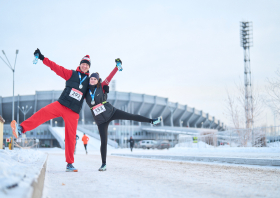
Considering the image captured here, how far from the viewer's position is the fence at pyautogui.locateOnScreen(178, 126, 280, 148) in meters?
13.6

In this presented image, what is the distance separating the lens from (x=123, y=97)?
68500 mm

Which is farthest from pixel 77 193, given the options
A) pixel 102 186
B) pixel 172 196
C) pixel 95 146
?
pixel 95 146

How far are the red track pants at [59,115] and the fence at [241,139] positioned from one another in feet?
36.3

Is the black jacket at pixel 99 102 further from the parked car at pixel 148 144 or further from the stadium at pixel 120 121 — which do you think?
the stadium at pixel 120 121

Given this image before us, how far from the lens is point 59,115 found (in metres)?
4.89

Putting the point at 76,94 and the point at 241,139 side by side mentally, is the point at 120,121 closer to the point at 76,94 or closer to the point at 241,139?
the point at 241,139

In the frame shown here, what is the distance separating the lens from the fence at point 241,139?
44.7 feet

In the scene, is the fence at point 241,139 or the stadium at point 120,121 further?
the stadium at point 120,121

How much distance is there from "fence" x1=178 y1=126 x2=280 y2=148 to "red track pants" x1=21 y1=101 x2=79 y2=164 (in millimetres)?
11053

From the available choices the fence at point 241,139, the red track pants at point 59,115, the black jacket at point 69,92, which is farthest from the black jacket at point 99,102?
the fence at point 241,139

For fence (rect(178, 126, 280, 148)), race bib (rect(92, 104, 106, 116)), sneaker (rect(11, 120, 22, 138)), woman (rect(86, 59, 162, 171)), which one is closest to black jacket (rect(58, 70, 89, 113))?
woman (rect(86, 59, 162, 171))

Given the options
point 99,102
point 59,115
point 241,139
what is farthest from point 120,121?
point 59,115

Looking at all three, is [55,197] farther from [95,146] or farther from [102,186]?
[95,146]

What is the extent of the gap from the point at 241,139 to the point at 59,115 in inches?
627
